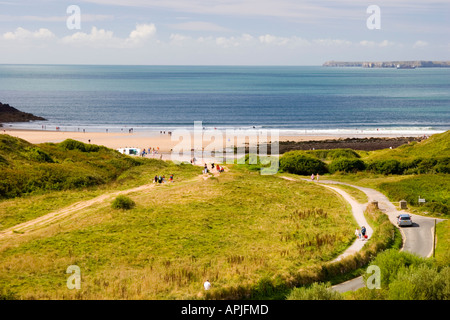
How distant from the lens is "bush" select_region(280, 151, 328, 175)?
178ft

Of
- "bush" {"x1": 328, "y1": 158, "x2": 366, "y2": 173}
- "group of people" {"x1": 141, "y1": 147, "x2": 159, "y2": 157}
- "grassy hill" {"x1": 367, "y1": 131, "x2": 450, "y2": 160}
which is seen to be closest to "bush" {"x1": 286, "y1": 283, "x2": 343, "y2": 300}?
"bush" {"x1": 328, "y1": 158, "x2": 366, "y2": 173}

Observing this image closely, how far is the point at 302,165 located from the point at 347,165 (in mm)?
4810

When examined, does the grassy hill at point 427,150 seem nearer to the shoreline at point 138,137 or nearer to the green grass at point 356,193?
the green grass at point 356,193

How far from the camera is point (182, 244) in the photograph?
2917cm

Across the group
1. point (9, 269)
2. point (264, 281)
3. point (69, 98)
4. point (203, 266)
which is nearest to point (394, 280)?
point (264, 281)

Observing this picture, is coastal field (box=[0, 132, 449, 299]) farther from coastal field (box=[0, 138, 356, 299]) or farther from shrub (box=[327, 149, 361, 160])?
shrub (box=[327, 149, 361, 160])

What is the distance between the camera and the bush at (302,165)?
5428cm

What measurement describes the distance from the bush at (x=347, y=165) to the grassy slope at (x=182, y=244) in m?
12.3

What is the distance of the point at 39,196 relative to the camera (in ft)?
127

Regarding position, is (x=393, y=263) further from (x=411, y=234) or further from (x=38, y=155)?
(x=38, y=155)

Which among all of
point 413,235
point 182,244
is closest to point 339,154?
point 413,235

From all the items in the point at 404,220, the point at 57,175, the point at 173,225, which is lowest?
the point at 173,225

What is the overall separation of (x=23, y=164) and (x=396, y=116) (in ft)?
338
